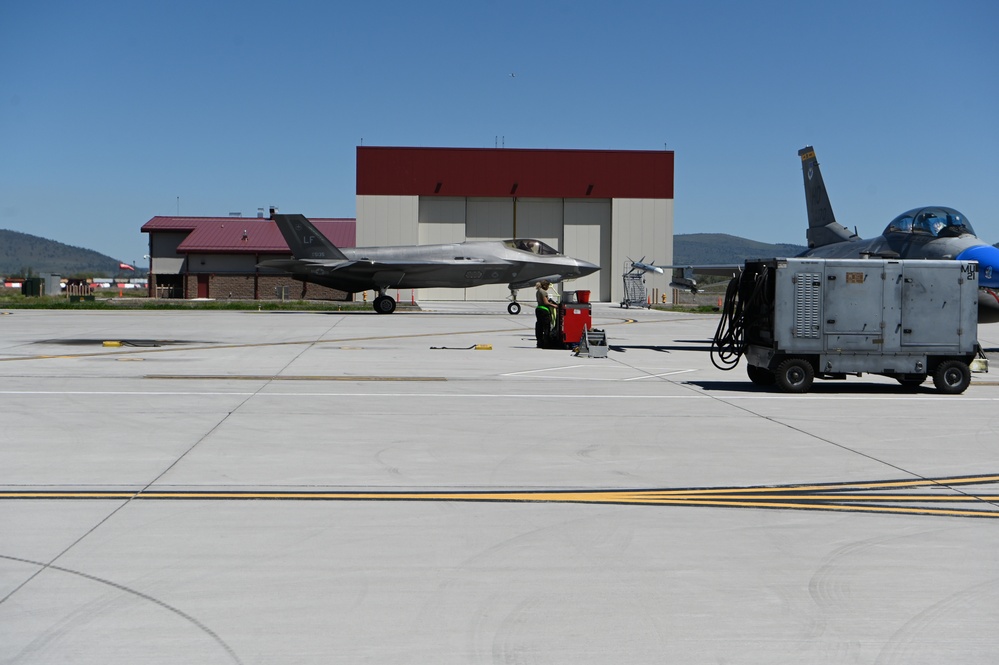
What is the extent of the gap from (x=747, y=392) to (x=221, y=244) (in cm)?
5908

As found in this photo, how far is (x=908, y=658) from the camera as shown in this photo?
4277 mm

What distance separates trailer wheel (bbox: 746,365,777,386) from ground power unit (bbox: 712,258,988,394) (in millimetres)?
689

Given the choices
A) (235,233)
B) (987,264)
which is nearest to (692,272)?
(987,264)

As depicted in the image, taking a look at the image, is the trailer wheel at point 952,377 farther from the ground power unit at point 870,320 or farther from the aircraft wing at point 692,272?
the aircraft wing at point 692,272

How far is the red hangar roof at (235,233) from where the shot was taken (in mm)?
68000

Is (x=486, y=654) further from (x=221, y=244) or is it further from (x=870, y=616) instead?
(x=221, y=244)

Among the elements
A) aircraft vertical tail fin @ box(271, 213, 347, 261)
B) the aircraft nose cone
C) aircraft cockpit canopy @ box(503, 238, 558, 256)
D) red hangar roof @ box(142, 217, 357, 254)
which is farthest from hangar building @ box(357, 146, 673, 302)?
the aircraft nose cone

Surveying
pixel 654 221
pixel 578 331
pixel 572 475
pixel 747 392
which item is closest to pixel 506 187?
pixel 654 221

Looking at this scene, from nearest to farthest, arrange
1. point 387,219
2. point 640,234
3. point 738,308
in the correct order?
point 738,308 < point 387,219 < point 640,234

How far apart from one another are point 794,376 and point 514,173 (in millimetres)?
51647

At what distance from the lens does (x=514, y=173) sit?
6525 centimetres

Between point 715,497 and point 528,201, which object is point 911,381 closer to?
point 715,497

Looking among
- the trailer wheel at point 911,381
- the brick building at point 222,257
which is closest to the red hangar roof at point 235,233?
the brick building at point 222,257

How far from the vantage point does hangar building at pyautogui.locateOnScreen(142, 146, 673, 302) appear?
64.8 metres
